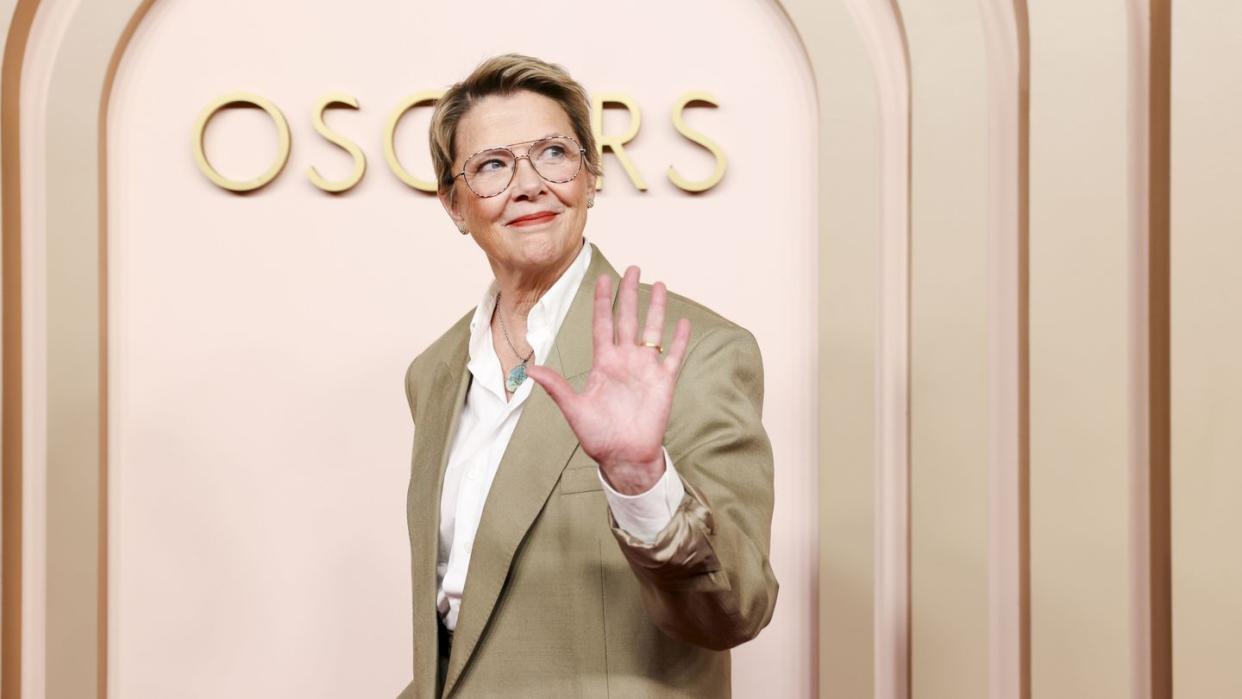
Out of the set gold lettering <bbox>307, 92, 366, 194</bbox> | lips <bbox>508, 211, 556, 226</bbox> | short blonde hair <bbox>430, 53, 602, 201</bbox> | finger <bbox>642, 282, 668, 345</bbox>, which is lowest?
finger <bbox>642, 282, 668, 345</bbox>

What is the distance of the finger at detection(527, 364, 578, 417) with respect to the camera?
1.19 metres

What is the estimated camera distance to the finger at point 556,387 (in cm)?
119

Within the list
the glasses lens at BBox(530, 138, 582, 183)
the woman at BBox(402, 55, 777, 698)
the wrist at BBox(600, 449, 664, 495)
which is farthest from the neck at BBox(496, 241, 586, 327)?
the wrist at BBox(600, 449, 664, 495)

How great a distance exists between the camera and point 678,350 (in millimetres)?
1239

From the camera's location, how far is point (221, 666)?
8.83ft

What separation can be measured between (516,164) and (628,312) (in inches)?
18.9

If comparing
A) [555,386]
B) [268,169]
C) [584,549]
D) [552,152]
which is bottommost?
[584,549]

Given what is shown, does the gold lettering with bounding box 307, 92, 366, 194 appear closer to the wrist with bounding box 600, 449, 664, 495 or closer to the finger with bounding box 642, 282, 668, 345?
the finger with bounding box 642, 282, 668, 345

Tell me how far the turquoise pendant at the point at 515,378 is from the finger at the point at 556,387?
0.37 m

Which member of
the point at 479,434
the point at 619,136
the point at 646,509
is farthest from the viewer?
the point at 619,136

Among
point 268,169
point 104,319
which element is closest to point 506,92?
point 268,169

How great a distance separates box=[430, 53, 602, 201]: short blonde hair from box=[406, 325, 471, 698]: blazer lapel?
0.99 ft

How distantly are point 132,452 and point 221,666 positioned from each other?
57 cm

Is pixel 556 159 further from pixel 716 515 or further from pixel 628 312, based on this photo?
pixel 716 515
